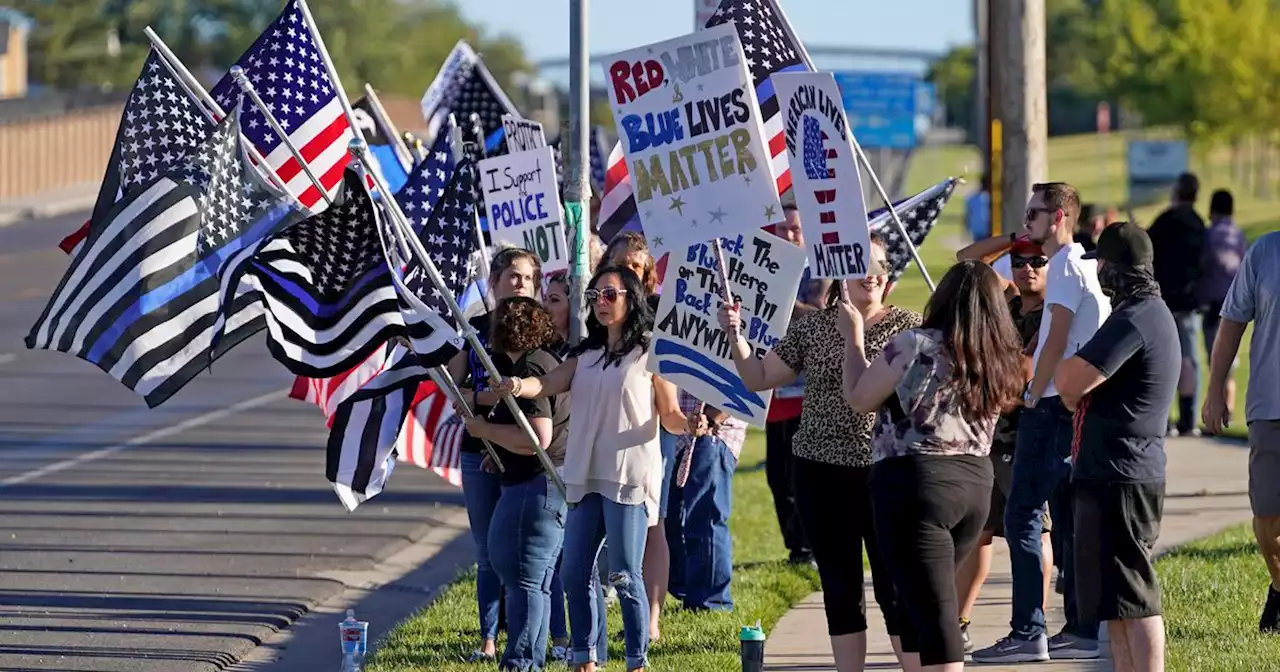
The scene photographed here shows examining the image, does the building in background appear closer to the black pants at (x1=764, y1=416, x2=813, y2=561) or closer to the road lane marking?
the road lane marking

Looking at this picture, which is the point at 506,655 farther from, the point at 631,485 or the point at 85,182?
the point at 85,182

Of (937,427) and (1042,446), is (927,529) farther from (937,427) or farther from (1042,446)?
(1042,446)

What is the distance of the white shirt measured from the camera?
27.4 ft

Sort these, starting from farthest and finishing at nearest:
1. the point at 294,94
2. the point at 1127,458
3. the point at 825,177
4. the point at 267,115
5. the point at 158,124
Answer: the point at 294,94
the point at 158,124
the point at 267,115
the point at 825,177
the point at 1127,458

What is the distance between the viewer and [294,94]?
9.91 metres

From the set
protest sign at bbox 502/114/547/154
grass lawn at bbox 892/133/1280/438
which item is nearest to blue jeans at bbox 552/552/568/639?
protest sign at bbox 502/114/547/154

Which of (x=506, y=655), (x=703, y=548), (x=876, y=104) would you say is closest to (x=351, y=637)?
(x=506, y=655)

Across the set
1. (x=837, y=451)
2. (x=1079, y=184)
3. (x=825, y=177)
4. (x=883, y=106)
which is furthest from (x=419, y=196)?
(x=1079, y=184)

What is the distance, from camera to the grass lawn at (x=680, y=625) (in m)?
8.89

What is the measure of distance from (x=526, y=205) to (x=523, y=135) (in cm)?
86

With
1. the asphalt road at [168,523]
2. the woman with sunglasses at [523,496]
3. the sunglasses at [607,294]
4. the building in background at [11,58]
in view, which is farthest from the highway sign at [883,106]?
the building in background at [11,58]

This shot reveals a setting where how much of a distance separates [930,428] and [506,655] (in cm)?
240

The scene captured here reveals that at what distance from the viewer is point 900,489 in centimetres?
705

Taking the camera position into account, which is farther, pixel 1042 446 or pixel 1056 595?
pixel 1056 595
